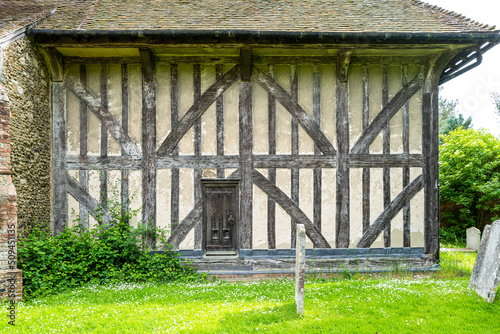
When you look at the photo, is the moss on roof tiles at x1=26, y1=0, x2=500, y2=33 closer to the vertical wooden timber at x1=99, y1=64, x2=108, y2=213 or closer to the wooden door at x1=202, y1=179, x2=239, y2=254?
the vertical wooden timber at x1=99, y1=64, x2=108, y2=213

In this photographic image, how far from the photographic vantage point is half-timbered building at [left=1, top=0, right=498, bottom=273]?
666 cm

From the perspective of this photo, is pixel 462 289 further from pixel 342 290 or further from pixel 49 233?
pixel 49 233

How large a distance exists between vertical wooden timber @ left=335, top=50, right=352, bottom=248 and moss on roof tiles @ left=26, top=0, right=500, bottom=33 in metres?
1.22

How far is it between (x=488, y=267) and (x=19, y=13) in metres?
10.4

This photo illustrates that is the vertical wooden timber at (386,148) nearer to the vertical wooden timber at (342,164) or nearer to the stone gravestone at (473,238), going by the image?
the vertical wooden timber at (342,164)

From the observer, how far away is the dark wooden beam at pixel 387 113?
684 centimetres

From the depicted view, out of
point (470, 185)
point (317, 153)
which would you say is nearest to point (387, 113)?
point (317, 153)

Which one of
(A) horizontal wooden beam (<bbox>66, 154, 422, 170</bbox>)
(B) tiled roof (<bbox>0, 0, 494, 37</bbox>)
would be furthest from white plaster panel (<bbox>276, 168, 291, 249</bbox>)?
(B) tiled roof (<bbox>0, 0, 494, 37</bbox>)

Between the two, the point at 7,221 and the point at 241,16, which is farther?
the point at 241,16

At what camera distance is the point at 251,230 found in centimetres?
670

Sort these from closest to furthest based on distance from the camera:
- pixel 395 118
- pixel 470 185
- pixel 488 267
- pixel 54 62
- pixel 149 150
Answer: pixel 488 267, pixel 54 62, pixel 149 150, pixel 395 118, pixel 470 185

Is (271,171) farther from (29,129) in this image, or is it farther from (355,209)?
(29,129)

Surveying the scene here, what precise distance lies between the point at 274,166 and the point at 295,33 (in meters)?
2.75

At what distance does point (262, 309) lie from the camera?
4434mm
